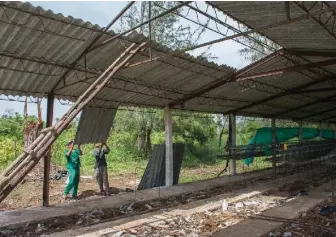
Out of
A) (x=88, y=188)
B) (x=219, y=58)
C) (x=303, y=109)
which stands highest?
(x=219, y=58)

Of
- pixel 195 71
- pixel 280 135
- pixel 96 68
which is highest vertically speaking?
pixel 195 71

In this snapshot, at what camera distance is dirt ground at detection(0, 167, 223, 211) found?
1046 centimetres

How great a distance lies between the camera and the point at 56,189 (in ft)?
41.3

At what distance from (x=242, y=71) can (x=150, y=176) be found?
191 inches

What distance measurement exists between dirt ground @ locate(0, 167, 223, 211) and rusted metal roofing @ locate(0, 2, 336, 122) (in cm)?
317

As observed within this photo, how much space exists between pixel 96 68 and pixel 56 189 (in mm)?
5983

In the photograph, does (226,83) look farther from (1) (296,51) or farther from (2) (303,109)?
(2) (303,109)

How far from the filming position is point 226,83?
39.1ft

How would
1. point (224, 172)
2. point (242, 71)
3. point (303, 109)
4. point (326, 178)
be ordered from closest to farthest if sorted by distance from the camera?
point (242, 71)
point (326, 178)
point (224, 172)
point (303, 109)

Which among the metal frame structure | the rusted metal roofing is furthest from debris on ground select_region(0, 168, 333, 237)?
the rusted metal roofing

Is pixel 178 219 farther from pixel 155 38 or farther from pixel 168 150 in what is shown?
pixel 155 38

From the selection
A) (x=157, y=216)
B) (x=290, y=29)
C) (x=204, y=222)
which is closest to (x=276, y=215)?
(x=204, y=222)

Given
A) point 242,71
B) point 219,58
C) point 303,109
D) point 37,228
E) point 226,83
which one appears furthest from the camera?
point 219,58

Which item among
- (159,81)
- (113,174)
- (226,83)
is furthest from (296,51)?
Answer: (113,174)
